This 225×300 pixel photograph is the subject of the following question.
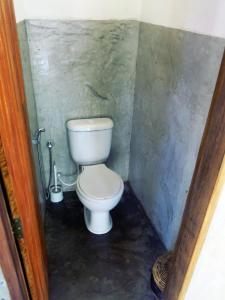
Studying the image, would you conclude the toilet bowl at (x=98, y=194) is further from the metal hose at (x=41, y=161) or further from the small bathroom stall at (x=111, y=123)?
the metal hose at (x=41, y=161)

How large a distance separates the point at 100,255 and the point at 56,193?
0.71 m

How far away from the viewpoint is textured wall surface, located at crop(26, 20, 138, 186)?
1.78 meters

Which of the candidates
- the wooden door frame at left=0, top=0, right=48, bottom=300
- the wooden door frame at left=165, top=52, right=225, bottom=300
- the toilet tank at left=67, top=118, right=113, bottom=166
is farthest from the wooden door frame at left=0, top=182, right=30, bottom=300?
the toilet tank at left=67, top=118, right=113, bottom=166

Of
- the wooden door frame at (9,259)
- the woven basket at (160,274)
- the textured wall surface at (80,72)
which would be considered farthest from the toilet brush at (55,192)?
the wooden door frame at (9,259)

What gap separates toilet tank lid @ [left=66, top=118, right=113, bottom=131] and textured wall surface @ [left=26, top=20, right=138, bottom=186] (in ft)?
0.35

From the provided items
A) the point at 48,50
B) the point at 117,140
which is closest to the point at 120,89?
the point at 117,140

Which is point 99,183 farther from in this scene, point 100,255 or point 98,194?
point 100,255

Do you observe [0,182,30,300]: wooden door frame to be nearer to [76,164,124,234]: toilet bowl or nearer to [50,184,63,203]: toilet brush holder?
[76,164,124,234]: toilet bowl

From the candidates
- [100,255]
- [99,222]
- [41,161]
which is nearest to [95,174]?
[99,222]

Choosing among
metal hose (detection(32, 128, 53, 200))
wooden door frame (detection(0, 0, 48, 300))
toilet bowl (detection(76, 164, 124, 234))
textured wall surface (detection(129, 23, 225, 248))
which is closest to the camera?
wooden door frame (detection(0, 0, 48, 300))

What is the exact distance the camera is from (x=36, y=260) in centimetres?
98

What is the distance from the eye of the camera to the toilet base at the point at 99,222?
6.28 ft

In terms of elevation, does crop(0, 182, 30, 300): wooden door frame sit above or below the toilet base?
above

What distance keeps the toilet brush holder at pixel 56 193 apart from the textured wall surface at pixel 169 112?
73 centimetres
